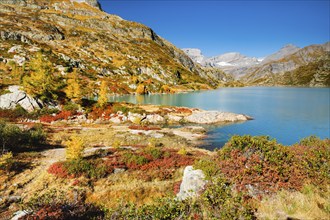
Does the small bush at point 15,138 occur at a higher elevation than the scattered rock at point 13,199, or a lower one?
higher

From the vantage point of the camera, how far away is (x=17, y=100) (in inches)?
2073

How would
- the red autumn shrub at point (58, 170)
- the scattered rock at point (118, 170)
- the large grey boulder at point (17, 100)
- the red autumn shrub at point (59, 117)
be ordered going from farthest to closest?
the large grey boulder at point (17, 100) → the red autumn shrub at point (59, 117) → the scattered rock at point (118, 170) → the red autumn shrub at point (58, 170)

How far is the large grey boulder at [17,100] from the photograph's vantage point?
5153 cm

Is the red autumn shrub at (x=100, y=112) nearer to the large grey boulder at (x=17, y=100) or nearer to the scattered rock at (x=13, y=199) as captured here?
the large grey boulder at (x=17, y=100)

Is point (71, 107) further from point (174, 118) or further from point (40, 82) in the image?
point (174, 118)

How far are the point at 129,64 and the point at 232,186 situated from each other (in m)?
191

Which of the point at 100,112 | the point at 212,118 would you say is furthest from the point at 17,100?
the point at 212,118

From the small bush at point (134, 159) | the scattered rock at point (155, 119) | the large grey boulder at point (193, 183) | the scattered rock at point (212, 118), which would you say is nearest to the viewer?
the large grey boulder at point (193, 183)

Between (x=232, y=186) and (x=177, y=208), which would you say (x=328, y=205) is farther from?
(x=177, y=208)

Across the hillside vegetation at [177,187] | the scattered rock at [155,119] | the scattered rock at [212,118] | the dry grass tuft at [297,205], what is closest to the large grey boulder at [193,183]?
the hillside vegetation at [177,187]

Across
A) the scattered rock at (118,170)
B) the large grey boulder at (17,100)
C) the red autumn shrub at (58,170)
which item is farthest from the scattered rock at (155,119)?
the red autumn shrub at (58,170)

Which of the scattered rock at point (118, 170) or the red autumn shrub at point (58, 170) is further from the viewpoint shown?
the scattered rock at point (118, 170)

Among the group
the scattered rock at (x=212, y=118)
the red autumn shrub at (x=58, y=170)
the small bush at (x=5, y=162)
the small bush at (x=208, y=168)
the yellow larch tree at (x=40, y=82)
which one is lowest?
the scattered rock at (x=212, y=118)

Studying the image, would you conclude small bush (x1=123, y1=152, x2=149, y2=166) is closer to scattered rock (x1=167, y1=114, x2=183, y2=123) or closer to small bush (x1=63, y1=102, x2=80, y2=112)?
scattered rock (x1=167, y1=114, x2=183, y2=123)
